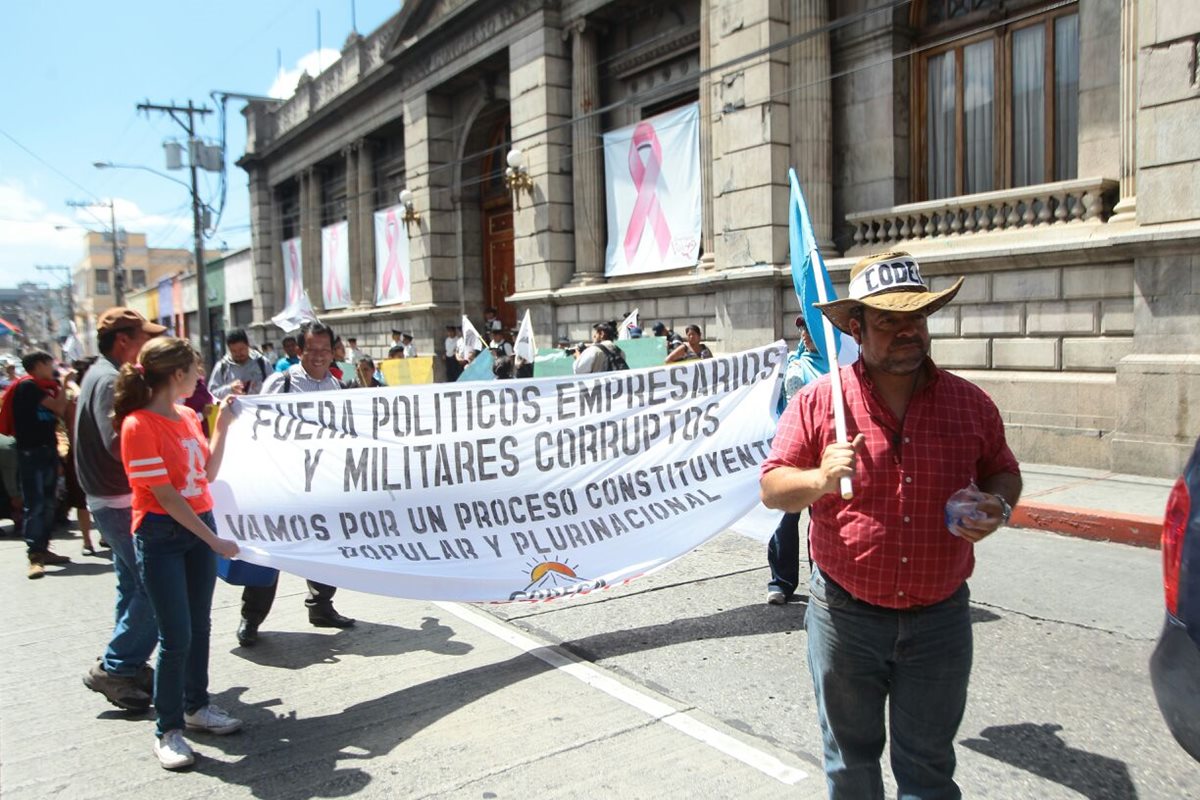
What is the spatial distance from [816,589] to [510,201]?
73.1ft

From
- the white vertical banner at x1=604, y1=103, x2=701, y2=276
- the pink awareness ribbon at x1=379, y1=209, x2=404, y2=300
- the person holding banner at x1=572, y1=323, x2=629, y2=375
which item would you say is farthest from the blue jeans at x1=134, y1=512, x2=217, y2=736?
the pink awareness ribbon at x1=379, y1=209, x2=404, y2=300

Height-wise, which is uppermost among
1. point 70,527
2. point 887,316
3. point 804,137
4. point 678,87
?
point 678,87

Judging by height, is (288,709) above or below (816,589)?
below

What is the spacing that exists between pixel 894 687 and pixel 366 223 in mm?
29351

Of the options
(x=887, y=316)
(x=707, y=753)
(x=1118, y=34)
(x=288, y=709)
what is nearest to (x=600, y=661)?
(x=707, y=753)

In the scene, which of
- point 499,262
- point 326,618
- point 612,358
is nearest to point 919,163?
point 612,358

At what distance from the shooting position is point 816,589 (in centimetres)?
273

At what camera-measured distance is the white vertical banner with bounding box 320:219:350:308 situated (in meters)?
30.6

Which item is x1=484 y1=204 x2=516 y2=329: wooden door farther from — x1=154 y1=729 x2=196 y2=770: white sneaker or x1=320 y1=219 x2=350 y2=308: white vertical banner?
x1=154 y1=729 x2=196 y2=770: white sneaker

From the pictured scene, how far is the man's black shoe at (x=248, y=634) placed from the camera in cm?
545

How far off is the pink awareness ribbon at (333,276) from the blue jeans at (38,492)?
23.2 metres

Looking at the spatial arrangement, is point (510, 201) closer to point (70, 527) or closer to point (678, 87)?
point (678, 87)

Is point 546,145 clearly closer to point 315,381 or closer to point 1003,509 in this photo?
point 315,381

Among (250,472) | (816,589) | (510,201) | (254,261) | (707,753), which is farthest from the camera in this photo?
(254,261)
